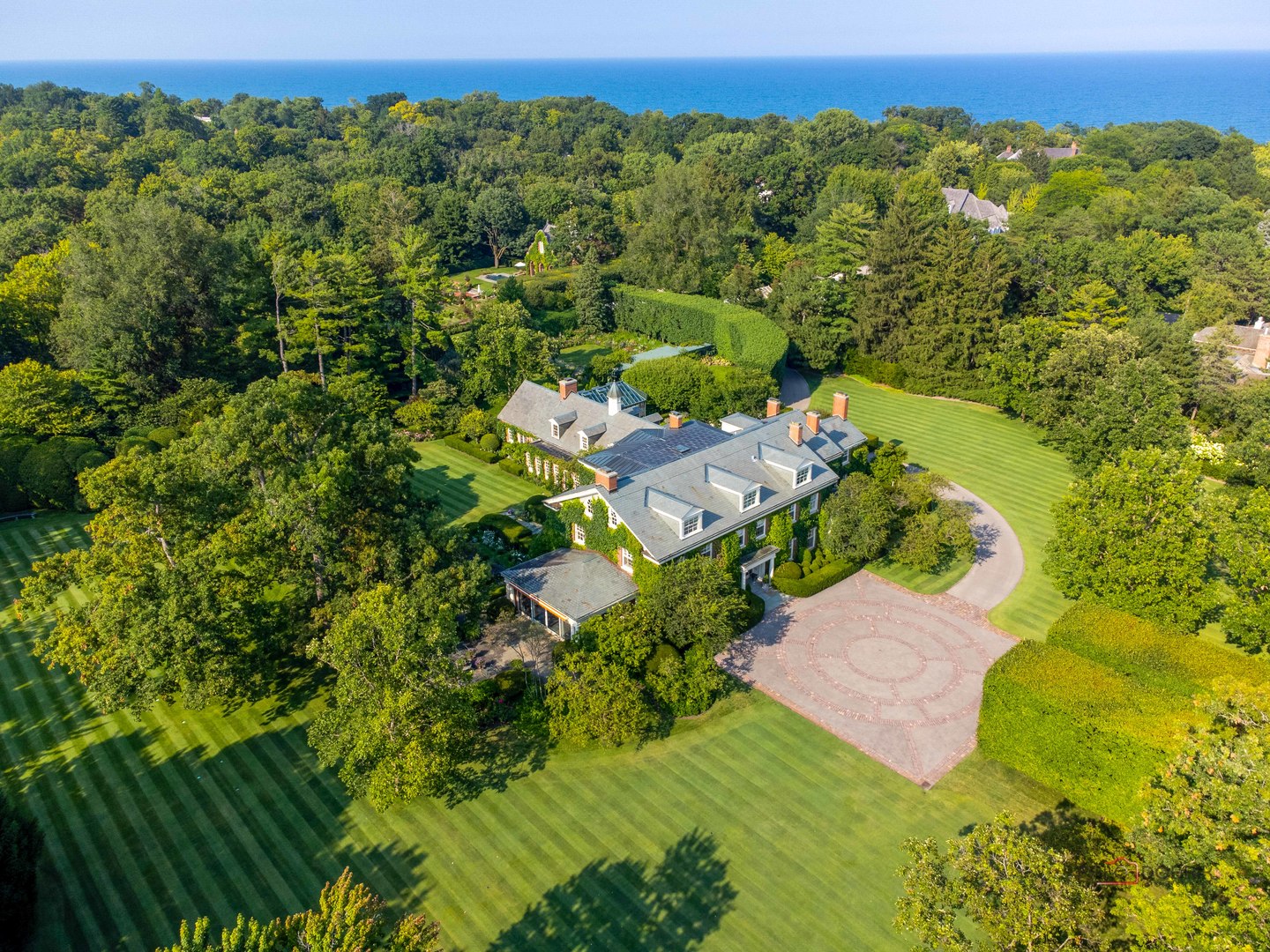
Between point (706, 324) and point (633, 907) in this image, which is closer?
point (633, 907)

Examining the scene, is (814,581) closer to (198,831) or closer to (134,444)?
(198,831)

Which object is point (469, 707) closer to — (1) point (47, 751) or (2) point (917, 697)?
(1) point (47, 751)

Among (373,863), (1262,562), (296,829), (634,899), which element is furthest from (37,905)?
(1262,562)

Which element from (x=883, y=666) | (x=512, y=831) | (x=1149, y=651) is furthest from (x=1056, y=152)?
(x=512, y=831)

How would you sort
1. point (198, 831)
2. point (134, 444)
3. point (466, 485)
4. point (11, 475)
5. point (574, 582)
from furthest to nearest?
point (466, 485) < point (134, 444) < point (11, 475) < point (574, 582) < point (198, 831)

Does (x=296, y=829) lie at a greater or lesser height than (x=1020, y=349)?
lesser

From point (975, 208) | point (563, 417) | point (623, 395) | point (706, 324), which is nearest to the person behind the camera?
point (563, 417)

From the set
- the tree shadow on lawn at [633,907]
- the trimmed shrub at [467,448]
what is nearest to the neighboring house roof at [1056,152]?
the trimmed shrub at [467,448]
